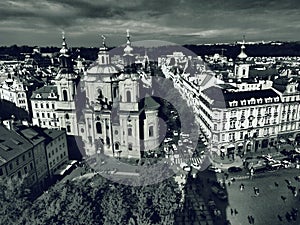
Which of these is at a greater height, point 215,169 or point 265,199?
point 215,169

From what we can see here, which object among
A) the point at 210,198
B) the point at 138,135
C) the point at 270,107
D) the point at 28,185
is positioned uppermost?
the point at 270,107

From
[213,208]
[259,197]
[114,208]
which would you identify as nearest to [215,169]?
[259,197]

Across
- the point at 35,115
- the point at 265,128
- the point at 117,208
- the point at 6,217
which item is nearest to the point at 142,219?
the point at 117,208

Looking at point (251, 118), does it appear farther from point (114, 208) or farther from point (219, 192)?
point (114, 208)

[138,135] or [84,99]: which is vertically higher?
[84,99]

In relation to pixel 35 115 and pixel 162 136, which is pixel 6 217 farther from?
pixel 35 115

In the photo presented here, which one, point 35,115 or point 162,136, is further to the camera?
point 35,115

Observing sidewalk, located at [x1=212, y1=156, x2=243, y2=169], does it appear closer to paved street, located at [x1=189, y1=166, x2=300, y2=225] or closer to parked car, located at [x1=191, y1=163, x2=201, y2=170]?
parked car, located at [x1=191, y1=163, x2=201, y2=170]

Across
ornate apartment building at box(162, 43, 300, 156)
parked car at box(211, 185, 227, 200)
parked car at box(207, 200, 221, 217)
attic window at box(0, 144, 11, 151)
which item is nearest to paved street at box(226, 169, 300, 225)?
parked car at box(211, 185, 227, 200)
